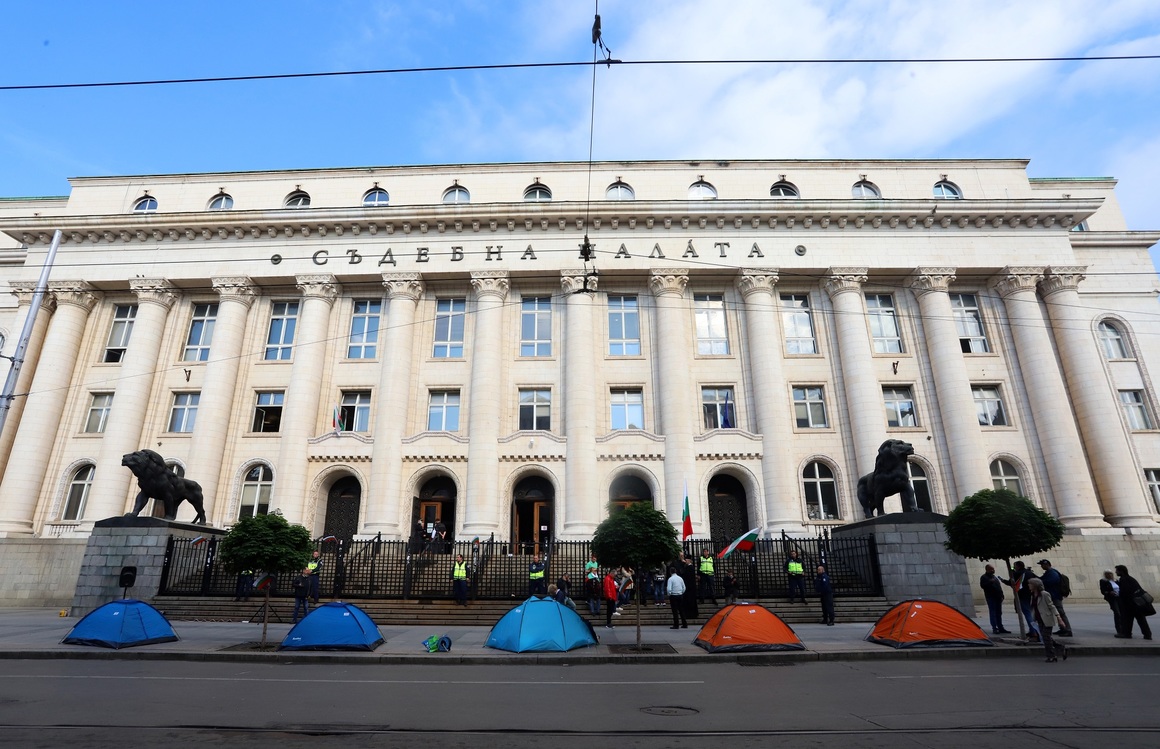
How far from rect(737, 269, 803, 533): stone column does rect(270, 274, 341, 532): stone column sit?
21.1 meters

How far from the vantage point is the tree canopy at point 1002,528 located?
15570 mm

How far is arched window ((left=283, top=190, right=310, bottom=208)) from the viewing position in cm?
3528

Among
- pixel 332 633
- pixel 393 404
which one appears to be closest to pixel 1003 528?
pixel 332 633

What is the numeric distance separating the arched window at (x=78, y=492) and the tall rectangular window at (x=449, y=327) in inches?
674

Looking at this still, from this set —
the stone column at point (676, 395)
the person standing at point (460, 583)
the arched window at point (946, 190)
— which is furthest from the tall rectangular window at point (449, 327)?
the arched window at point (946, 190)

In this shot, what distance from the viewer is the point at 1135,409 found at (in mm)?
31562

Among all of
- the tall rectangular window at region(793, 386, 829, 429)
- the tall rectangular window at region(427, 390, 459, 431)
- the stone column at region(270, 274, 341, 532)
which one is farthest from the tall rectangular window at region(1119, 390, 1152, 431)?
the stone column at region(270, 274, 341, 532)

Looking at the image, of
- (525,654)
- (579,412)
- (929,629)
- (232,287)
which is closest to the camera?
(525,654)

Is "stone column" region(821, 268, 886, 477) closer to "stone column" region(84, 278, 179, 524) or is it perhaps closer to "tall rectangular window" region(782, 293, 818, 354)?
"tall rectangular window" region(782, 293, 818, 354)

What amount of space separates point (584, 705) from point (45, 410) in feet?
111

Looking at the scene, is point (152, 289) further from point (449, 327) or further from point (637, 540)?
point (637, 540)

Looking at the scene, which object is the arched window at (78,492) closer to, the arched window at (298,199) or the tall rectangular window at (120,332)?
the tall rectangular window at (120,332)

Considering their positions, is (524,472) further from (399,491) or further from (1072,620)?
(1072,620)

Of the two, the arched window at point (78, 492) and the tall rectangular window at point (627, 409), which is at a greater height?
the tall rectangular window at point (627, 409)
